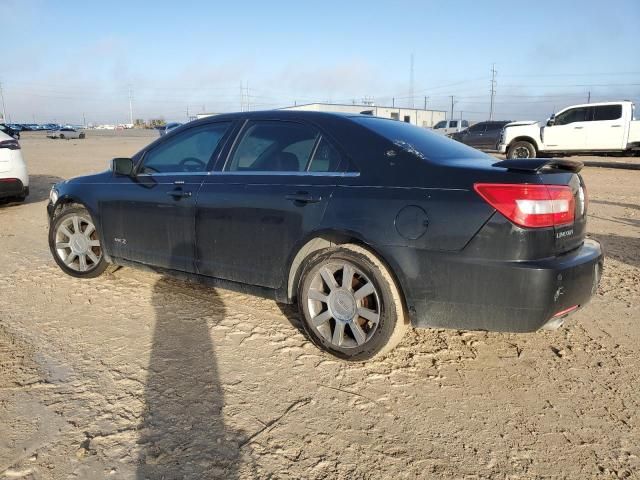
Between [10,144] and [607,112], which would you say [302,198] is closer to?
[10,144]

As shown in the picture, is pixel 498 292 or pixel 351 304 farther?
pixel 351 304

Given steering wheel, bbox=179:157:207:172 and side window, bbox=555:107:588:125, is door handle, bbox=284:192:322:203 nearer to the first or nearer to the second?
steering wheel, bbox=179:157:207:172

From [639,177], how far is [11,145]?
48.9 ft

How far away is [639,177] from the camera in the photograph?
13.6 m

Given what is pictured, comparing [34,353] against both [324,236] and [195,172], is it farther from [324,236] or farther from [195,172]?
[324,236]

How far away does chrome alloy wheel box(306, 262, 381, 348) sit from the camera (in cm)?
295

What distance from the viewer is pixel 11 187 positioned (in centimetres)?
788

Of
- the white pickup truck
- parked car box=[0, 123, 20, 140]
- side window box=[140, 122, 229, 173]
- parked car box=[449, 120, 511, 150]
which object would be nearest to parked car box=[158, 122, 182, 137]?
side window box=[140, 122, 229, 173]

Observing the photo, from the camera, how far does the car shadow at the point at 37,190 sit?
29.6 feet

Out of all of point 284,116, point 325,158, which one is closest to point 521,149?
point 284,116

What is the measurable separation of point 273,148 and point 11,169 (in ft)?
20.8

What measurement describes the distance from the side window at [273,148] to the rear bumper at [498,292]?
1.18 meters

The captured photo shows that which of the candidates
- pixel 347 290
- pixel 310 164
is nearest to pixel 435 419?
pixel 347 290

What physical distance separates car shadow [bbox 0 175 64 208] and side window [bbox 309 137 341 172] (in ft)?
25.6
